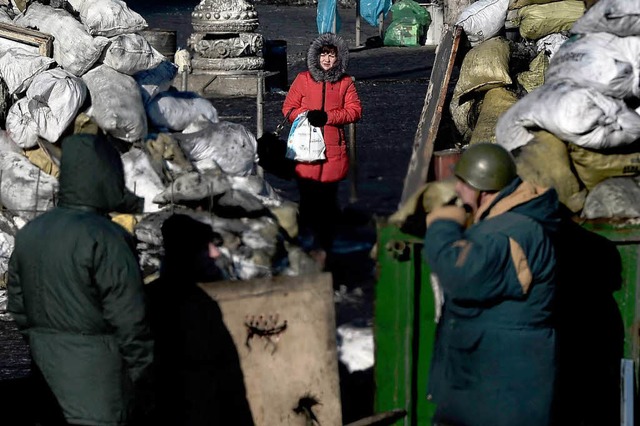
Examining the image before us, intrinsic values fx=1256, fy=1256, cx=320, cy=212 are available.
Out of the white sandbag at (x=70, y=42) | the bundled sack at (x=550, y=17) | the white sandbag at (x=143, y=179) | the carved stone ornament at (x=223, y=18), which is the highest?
the carved stone ornament at (x=223, y=18)

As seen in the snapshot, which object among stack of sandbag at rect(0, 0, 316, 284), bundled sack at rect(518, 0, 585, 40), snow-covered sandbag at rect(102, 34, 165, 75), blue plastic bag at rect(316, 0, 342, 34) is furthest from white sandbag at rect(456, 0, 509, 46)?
blue plastic bag at rect(316, 0, 342, 34)

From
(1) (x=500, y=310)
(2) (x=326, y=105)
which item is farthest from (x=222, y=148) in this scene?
(1) (x=500, y=310)

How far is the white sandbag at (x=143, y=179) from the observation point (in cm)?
629

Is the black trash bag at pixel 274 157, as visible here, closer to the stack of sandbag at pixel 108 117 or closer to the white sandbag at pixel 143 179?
the stack of sandbag at pixel 108 117

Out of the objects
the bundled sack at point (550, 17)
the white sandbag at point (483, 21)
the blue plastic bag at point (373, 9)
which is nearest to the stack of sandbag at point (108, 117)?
the white sandbag at point (483, 21)

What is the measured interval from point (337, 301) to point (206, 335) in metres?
1.03

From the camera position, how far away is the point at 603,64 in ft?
17.7

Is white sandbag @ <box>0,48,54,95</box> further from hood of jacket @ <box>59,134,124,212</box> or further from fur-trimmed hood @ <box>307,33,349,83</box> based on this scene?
hood of jacket @ <box>59,134,124,212</box>

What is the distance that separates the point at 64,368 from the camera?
4332 mm

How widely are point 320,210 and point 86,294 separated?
6.89 feet

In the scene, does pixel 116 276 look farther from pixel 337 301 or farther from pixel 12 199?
pixel 12 199

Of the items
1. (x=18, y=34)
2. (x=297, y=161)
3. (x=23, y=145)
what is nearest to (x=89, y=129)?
(x=23, y=145)

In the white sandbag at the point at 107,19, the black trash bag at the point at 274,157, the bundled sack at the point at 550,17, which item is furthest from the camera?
the bundled sack at the point at 550,17

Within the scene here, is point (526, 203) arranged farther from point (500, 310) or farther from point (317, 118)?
point (317, 118)
